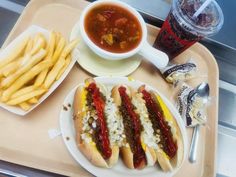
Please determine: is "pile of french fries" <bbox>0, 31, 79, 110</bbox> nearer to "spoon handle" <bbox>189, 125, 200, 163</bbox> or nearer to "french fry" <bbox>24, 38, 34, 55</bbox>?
"french fry" <bbox>24, 38, 34, 55</bbox>

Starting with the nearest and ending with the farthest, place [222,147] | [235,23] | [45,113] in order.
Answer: [45,113] < [222,147] < [235,23]

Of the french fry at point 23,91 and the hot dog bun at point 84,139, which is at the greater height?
the french fry at point 23,91

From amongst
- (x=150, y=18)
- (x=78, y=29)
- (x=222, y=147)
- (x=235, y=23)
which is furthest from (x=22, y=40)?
(x=235, y=23)

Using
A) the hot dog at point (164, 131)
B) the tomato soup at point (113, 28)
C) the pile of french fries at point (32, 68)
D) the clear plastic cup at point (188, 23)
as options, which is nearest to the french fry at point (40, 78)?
the pile of french fries at point (32, 68)

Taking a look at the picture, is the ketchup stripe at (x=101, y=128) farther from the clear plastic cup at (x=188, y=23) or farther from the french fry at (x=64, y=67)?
the clear plastic cup at (x=188, y=23)

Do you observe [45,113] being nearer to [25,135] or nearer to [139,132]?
[25,135]

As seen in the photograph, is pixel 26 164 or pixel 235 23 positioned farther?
pixel 235 23
